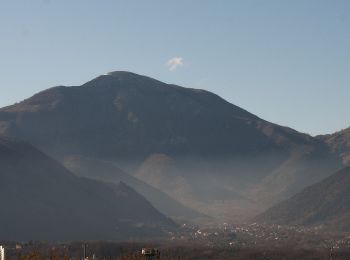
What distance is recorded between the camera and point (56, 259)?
93.6 metres

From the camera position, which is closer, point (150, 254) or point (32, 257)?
point (150, 254)

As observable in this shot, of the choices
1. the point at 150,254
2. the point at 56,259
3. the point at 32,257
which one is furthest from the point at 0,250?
the point at 56,259

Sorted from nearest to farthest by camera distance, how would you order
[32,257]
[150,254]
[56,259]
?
[150,254], [32,257], [56,259]

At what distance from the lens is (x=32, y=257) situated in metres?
79.0

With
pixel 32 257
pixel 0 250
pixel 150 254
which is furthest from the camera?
pixel 32 257

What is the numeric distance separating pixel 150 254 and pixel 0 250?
11.6 metres

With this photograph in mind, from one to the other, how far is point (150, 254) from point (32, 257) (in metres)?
15.6

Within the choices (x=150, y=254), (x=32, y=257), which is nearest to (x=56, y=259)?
(x=32, y=257)

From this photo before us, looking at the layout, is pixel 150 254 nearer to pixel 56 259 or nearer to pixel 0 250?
pixel 0 250

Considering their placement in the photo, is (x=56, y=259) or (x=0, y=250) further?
(x=56, y=259)

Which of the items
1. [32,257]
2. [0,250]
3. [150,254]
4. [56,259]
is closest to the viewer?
[0,250]

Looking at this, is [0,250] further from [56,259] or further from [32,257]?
[56,259]

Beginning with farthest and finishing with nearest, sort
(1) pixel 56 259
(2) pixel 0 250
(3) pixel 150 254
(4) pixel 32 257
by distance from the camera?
(1) pixel 56 259
(4) pixel 32 257
(3) pixel 150 254
(2) pixel 0 250

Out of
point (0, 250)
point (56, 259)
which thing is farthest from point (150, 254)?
point (56, 259)
